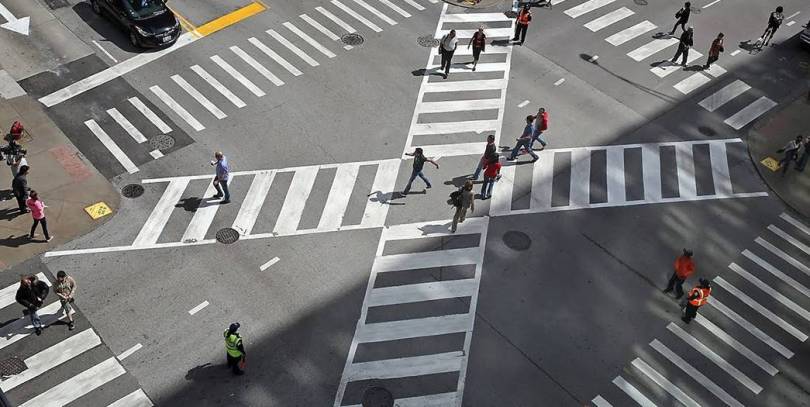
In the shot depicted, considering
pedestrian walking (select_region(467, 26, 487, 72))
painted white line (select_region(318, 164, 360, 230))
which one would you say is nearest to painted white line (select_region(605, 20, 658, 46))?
pedestrian walking (select_region(467, 26, 487, 72))

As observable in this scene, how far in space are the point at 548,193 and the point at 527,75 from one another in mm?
7292

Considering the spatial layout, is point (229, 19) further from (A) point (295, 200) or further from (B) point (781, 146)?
(B) point (781, 146)

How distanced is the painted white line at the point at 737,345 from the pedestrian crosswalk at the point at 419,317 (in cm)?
677

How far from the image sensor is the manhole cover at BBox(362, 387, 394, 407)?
60.2 feet

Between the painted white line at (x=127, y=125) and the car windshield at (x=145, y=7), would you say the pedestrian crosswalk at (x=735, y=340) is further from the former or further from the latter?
the car windshield at (x=145, y=7)

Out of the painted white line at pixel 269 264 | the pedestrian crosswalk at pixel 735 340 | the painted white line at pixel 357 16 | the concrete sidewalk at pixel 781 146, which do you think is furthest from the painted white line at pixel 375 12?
the pedestrian crosswalk at pixel 735 340

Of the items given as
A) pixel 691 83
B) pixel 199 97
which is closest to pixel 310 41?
pixel 199 97

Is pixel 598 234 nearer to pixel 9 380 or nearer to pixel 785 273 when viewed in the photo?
pixel 785 273

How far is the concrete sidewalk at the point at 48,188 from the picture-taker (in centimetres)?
2205

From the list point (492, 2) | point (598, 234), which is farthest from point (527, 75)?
point (598, 234)

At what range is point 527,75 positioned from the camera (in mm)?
30188

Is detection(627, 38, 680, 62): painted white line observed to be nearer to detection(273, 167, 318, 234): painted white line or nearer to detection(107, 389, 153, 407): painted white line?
detection(273, 167, 318, 234): painted white line

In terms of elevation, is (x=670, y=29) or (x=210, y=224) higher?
(x=670, y=29)

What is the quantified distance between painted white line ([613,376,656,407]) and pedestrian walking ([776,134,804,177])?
1231 centimetres
